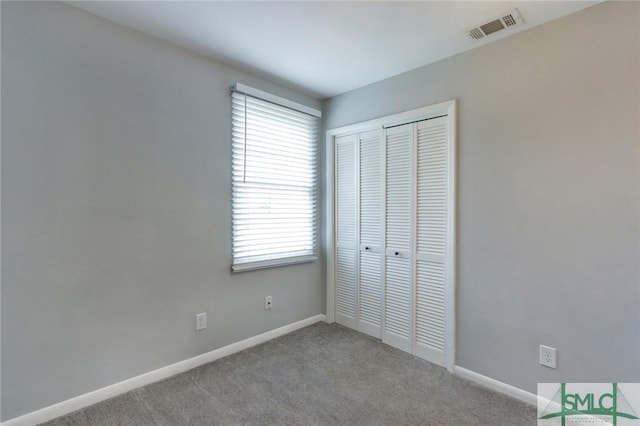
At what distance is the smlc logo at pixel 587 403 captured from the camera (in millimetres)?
1630

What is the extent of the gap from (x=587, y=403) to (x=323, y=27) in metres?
2.79

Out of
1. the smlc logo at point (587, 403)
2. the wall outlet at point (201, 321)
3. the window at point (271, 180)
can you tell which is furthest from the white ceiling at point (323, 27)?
the smlc logo at point (587, 403)

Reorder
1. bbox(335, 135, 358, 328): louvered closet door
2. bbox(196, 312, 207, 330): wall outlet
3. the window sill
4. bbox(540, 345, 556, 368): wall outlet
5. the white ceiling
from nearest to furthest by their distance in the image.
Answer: the white ceiling
bbox(540, 345, 556, 368): wall outlet
bbox(196, 312, 207, 330): wall outlet
the window sill
bbox(335, 135, 358, 328): louvered closet door

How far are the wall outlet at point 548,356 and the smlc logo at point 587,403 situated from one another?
12 cm

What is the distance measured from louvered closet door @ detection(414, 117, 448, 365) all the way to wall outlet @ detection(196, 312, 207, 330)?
175 centimetres

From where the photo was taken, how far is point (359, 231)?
3012 millimetres

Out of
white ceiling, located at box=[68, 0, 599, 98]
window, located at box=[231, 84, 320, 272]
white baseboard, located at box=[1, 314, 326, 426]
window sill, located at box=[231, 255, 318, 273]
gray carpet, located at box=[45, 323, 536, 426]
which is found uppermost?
white ceiling, located at box=[68, 0, 599, 98]

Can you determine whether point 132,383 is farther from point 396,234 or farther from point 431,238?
point 431,238

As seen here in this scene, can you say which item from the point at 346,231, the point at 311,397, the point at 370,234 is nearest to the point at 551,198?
the point at 370,234

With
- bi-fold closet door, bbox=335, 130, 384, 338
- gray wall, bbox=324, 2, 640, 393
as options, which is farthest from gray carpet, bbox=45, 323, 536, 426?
bi-fold closet door, bbox=335, 130, 384, 338

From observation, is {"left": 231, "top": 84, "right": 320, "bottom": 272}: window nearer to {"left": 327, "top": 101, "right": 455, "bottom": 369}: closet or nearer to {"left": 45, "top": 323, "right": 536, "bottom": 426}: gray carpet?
{"left": 327, "top": 101, "right": 455, "bottom": 369}: closet

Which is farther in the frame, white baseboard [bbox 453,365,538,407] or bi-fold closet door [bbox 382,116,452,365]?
bi-fold closet door [bbox 382,116,452,365]

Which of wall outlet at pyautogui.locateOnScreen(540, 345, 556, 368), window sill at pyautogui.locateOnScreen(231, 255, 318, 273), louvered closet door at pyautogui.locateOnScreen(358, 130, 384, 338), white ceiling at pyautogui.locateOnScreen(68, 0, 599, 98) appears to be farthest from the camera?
louvered closet door at pyautogui.locateOnScreen(358, 130, 384, 338)

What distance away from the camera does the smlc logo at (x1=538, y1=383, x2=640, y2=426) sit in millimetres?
1630
